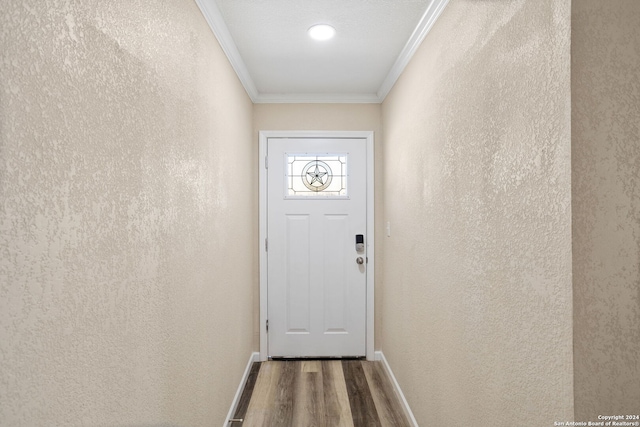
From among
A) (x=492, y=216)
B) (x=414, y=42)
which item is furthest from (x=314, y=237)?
(x=492, y=216)

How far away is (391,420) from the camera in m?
2.27

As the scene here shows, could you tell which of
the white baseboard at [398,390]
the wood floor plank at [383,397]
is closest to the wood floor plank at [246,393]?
the wood floor plank at [383,397]

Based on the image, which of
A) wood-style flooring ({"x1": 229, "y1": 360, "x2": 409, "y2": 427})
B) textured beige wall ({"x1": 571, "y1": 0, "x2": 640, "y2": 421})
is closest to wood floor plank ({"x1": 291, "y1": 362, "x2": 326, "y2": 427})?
wood-style flooring ({"x1": 229, "y1": 360, "x2": 409, "y2": 427})

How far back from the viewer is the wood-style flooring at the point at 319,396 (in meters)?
2.27

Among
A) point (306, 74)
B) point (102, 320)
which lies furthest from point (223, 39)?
point (102, 320)

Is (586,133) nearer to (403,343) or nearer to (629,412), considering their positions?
(629,412)

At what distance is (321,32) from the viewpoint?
81.0 inches

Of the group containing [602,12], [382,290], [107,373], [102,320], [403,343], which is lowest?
[403,343]

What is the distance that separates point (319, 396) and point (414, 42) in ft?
7.92

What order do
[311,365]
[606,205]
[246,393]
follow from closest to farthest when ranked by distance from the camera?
[606,205], [246,393], [311,365]

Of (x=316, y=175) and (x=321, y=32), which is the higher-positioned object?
(x=321, y=32)

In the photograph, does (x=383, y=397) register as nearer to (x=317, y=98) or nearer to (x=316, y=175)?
(x=316, y=175)

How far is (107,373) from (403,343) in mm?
1999

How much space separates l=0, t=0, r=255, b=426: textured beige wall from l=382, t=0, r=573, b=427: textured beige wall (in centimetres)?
114
